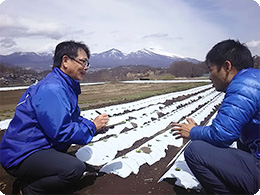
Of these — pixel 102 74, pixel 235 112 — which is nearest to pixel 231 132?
pixel 235 112

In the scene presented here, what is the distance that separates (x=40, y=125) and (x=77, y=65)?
2.05 ft

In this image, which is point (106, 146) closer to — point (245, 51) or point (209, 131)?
point (209, 131)

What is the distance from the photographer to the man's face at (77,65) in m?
1.83

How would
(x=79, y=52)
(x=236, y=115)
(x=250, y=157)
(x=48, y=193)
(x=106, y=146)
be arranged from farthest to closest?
(x=106, y=146), (x=79, y=52), (x=48, y=193), (x=250, y=157), (x=236, y=115)

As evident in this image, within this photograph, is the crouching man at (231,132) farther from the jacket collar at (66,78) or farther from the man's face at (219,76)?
the jacket collar at (66,78)

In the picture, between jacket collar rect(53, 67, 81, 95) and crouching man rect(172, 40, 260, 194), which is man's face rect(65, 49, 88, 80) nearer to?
jacket collar rect(53, 67, 81, 95)

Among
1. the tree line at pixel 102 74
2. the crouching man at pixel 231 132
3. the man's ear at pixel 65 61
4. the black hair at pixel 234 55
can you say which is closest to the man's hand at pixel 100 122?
the man's ear at pixel 65 61

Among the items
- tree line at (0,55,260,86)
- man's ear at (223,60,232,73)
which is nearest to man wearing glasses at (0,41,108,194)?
man's ear at (223,60,232,73)

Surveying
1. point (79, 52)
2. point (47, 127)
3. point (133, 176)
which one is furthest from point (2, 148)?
point (133, 176)

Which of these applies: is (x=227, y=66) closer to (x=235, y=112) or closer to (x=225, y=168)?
(x=235, y=112)

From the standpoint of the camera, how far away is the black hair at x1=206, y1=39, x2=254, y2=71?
146cm

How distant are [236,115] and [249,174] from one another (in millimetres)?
433

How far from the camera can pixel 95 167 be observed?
238cm

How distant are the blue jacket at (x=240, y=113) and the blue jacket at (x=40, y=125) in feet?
3.47
